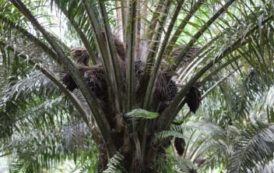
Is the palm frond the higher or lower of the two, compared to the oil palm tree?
lower

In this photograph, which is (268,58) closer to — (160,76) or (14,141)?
(160,76)

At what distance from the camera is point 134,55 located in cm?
375

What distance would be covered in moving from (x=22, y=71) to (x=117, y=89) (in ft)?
4.08

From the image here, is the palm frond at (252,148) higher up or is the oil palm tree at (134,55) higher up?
the oil palm tree at (134,55)

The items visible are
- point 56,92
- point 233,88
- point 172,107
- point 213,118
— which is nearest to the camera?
point 172,107

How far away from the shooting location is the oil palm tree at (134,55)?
11.2ft

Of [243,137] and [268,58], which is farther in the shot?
[243,137]

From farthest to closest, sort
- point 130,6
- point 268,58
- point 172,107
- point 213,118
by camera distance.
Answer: point 213,118 → point 172,107 → point 268,58 → point 130,6

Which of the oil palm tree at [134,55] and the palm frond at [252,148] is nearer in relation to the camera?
the oil palm tree at [134,55]

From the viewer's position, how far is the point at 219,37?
368cm

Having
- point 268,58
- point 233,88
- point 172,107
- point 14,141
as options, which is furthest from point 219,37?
point 14,141

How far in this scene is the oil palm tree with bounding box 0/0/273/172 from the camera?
3.40 meters

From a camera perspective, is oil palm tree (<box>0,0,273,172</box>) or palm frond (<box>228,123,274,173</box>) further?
palm frond (<box>228,123,274,173</box>)

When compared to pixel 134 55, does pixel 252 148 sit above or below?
below
